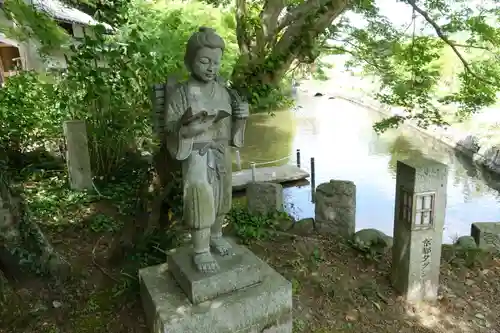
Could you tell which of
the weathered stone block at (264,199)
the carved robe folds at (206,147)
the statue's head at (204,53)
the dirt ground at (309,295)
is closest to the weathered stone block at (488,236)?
the dirt ground at (309,295)

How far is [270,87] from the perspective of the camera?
4.23 meters

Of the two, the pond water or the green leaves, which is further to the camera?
the pond water

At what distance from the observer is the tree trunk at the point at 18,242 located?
298cm

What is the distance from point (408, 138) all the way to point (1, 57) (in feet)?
45.2

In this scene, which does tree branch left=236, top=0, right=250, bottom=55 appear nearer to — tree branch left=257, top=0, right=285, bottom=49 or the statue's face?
tree branch left=257, top=0, right=285, bottom=49

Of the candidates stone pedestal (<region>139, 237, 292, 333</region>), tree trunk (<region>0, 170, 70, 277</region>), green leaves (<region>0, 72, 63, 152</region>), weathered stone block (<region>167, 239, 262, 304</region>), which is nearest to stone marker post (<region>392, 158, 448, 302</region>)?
stone pedestal (<region>139, 237, 292, 333</region>)

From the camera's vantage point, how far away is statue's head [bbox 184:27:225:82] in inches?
86.5

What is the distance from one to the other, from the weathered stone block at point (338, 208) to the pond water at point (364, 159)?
9.50 ft

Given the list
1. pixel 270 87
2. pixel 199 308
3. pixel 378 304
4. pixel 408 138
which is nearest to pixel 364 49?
pixel 270 87

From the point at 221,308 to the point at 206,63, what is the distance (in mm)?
1457

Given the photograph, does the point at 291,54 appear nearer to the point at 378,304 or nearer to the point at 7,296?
the point at 378,304

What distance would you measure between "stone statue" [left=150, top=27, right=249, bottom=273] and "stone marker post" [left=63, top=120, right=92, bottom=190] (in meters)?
3.70

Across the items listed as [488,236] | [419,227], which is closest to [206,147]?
[419,227]

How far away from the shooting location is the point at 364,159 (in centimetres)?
1217
